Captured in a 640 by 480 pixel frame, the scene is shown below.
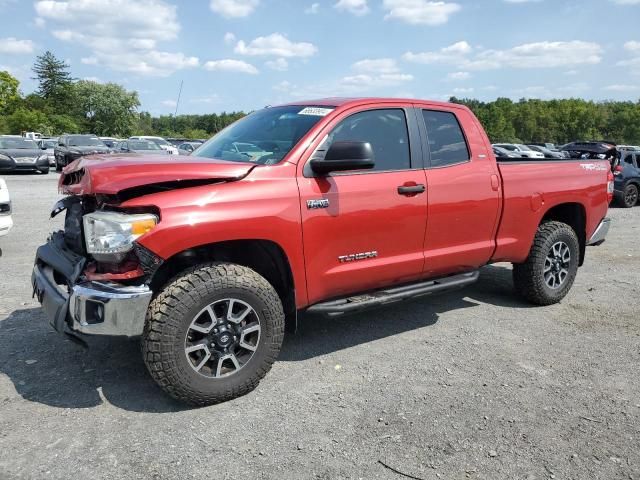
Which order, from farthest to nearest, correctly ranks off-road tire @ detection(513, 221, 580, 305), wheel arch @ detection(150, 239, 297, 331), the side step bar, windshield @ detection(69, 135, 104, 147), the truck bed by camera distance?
windshield @ detection(69, 135, 104, 147)
off-road tire @ detection(513, 221, 580, 305)
the truck bed
the side step bar
wheel arch @ detection(150, 239, 297, 331)

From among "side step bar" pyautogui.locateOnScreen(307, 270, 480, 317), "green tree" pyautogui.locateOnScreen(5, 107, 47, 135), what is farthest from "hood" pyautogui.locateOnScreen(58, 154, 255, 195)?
"green tree" pyautogui.locateOnScreen(5, 107, 47, 135)

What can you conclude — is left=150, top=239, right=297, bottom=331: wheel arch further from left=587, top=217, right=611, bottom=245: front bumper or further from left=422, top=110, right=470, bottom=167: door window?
left=587, top=217, right=611, bottom=245: front bumper

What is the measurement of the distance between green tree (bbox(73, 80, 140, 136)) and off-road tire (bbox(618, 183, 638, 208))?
76.8 m

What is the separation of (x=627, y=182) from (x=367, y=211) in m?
13.6

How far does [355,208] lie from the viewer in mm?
3566

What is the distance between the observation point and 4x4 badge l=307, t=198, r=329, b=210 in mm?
3389

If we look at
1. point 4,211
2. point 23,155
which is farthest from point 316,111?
point 23,155

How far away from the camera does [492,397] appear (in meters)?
3.32

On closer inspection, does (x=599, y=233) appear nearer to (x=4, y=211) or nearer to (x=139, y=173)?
(x=139, y=173)

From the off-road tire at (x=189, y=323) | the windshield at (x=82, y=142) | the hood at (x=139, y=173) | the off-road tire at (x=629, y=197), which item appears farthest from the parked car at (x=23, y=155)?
the off-road tire at (x=629, y=197)

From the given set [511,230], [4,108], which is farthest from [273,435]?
[4,108]

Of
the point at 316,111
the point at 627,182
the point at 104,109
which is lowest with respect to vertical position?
the point at 627,182

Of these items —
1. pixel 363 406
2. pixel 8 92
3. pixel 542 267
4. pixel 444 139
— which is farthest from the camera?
pixel 8 92

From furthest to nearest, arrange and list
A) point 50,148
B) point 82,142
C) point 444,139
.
→ 1. point 50,148
2. point 82,142
3. point 444,139
